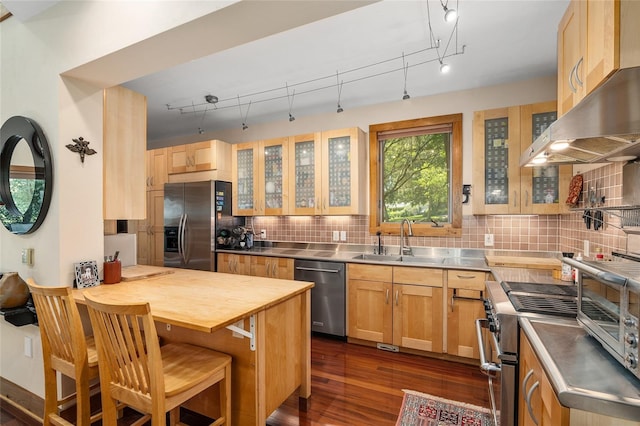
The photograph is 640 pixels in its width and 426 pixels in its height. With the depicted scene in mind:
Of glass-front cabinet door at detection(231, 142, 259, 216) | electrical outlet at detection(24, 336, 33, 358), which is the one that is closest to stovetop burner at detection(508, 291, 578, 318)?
electrical outlet at detection(24, 336, 33, 358)

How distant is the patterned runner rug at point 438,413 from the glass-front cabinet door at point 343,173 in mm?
1963

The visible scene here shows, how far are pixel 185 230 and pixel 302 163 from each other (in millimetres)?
1890

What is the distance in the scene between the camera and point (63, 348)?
163cm

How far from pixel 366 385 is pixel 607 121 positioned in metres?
2.27

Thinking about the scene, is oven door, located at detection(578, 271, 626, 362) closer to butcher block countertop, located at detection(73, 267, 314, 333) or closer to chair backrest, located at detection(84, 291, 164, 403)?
butcher block countertop, located at detection(73, 267, 314, 333)

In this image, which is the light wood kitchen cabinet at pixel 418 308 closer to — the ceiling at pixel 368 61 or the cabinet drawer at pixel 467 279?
the cabinet drawer at pixel 467 279

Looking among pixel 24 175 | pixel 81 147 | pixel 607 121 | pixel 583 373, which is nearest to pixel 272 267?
pixel 81 147

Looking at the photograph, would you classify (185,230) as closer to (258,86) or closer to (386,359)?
(258,86)

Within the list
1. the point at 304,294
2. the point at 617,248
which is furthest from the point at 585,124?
the point at 304,294

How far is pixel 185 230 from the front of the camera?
13.5 ft

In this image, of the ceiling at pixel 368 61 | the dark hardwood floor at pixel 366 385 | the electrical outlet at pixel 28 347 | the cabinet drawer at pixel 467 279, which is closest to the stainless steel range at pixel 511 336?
the dark hardwood floor at pixel 366 385

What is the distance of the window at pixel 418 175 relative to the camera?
331 centimetres

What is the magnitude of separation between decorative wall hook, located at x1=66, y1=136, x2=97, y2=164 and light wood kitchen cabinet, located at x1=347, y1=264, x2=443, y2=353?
2448mm

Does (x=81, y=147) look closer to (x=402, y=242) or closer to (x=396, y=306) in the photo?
(x=396, y=306)
